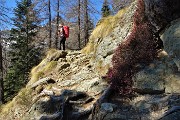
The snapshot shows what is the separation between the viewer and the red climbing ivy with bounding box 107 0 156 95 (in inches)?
375

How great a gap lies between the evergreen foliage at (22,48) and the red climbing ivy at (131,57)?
62.0ft

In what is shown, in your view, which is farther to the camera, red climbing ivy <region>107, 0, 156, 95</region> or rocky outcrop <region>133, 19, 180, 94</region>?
red climbing ivy <region>107, 0, 156, 95</region>

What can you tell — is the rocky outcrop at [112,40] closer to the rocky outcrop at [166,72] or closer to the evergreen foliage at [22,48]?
the rocky outcrop at [166,72]

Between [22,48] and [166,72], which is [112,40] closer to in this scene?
[166,72]

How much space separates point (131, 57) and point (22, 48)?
82.6ft

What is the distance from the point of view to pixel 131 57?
9805 millimetres

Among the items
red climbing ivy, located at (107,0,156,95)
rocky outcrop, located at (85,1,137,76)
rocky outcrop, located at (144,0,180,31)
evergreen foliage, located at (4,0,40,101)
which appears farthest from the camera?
evergreen foliage, located at (4,0,40,101)

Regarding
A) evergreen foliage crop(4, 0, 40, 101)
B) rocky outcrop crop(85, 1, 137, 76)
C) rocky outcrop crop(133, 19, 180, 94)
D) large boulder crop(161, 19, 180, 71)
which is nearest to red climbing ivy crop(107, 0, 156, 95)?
rocky outcrop crop(133, 19, 180, 94)

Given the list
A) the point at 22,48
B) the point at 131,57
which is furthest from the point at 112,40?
the point at 22,48

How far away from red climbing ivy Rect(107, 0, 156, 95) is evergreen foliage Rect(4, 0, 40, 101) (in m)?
18.9

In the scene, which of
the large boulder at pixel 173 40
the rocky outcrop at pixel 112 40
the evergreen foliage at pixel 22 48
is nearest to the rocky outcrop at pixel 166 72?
the large boulder at pixel 173 40

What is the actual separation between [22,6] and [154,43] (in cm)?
2943

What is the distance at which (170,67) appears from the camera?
29.4ft

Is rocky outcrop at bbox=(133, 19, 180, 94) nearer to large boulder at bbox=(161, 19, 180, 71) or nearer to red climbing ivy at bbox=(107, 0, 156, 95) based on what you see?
large boulder at bbox=(161, 19, 180, 71)
